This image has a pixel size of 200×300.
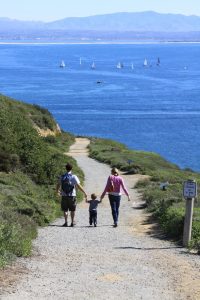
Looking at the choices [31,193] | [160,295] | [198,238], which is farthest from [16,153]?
[160,295]

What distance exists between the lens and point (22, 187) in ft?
61.7

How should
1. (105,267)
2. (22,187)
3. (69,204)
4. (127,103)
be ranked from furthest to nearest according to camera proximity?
(127,103), (22,187), (69,204), (105,267)

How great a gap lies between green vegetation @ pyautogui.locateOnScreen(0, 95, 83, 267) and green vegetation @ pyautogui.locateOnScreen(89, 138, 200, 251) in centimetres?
265

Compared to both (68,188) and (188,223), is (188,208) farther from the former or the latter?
(68,188)

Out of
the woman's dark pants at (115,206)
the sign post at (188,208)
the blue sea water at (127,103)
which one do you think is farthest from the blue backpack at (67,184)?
the blue sea water at (127,103)

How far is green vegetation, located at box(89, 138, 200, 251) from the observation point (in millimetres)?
13547

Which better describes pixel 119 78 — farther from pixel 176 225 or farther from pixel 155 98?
pixel 176 225

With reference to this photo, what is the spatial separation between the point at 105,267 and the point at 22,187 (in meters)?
9.27

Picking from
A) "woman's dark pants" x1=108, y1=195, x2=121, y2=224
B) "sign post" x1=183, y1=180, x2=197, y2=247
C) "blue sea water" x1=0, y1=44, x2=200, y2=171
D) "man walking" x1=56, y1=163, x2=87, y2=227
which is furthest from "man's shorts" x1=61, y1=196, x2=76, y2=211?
"blue sea water" x1=0, y1=44, x2=200, y2=171

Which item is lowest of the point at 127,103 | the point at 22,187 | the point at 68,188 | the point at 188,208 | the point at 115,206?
the point at 127,103

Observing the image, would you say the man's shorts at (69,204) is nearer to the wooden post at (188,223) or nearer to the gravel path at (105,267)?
the gravel path at (105,267)

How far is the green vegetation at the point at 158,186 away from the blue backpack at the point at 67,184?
82.2 inches

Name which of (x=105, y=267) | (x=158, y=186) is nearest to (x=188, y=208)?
(x=105, y=267)

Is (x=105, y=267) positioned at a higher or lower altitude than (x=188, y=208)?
lower
